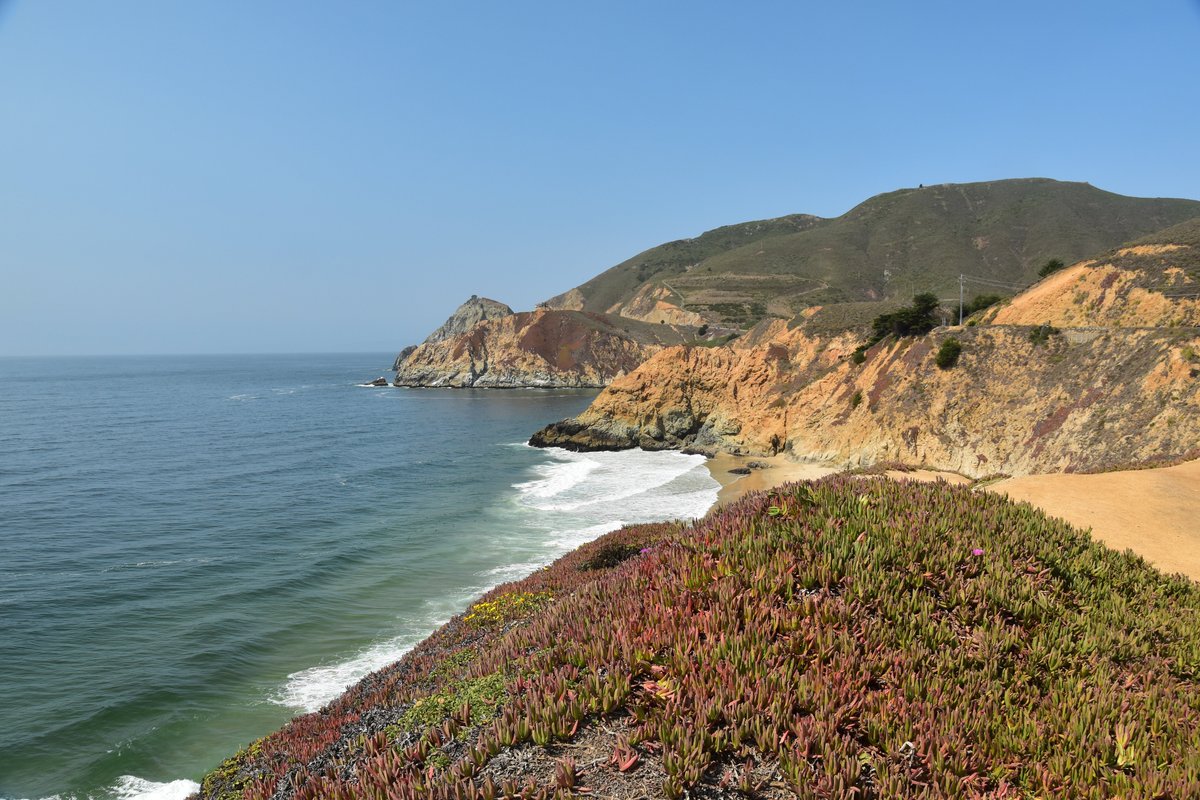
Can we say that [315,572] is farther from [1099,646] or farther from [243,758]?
[1099,646]

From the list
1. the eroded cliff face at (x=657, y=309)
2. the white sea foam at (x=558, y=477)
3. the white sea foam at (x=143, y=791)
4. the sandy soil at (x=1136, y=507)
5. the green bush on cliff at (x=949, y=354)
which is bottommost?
the white sea foam at (x=143, y=791)

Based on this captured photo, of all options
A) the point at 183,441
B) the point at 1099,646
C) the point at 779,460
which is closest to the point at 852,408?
the point at 779,460

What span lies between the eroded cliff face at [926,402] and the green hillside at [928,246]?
207 feet

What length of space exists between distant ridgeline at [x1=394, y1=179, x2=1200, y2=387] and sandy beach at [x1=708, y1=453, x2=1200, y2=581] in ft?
315

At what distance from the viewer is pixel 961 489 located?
8039mm

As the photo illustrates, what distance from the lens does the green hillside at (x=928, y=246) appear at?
12575 cm

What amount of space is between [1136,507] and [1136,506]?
0.06 metres

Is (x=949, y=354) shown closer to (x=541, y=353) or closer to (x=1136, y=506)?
(x=1136, y=506)

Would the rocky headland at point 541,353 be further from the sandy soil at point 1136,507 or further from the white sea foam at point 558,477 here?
the sandy soil at point 1136,507

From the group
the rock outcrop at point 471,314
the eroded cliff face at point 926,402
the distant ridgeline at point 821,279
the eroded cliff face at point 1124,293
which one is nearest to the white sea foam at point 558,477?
the eroded cliff face at point 926,402

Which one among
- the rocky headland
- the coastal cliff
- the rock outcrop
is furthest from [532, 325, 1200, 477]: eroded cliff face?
the rock outcrop

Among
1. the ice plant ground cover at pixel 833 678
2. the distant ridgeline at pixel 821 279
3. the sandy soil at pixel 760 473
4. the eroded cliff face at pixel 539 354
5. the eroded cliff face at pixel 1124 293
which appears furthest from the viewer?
the eroded cliff face at pixel 539 354

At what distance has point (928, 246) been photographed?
143375mm

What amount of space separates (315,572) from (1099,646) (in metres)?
24.9
